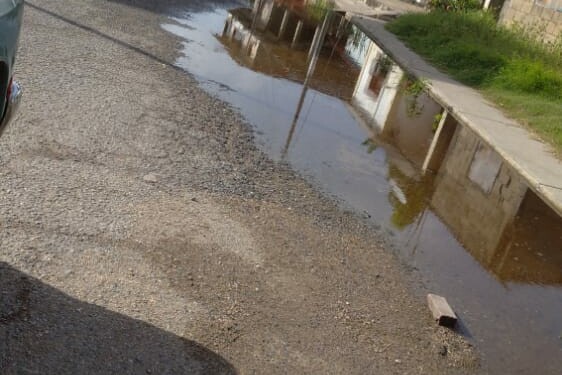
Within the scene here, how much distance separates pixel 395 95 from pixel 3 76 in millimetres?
9494

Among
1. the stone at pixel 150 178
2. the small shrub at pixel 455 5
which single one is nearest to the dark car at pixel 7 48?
the stone at pixel 150 178

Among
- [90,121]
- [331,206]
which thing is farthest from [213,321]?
[90,121]

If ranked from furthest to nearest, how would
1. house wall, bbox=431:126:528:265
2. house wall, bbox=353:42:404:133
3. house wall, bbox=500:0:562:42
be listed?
house wall, bbox=500:0:562:42 < house wall, bbox=353:42:404:133 < house wall, bbox=431:126:528:265

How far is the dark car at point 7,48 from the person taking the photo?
142 inches

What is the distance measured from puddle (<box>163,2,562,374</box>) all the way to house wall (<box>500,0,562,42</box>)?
32.8ft

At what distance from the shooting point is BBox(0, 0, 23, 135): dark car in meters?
3.60

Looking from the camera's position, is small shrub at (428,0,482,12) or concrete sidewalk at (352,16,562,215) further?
small shrub at (428,0,482,12)

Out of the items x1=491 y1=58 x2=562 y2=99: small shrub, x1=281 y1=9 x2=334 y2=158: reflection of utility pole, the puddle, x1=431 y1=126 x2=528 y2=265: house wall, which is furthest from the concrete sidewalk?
x1=281 y1=9 x2=334 y2=158: reflection of utility pole

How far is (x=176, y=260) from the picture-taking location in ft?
15.1

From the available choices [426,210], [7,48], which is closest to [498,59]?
[426,210]

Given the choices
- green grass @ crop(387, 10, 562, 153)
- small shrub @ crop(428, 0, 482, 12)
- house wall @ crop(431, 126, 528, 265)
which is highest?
small shrub @ crop(428, 0, 482, 12)

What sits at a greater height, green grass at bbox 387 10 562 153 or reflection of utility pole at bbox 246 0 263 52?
→ green grass at bbox 387 10 562 153

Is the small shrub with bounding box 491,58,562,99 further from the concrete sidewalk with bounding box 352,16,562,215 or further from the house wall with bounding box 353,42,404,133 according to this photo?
the house wall with bounding box 353,42,404,133

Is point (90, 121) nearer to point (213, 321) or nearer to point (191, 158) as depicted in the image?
point (191, 158)
